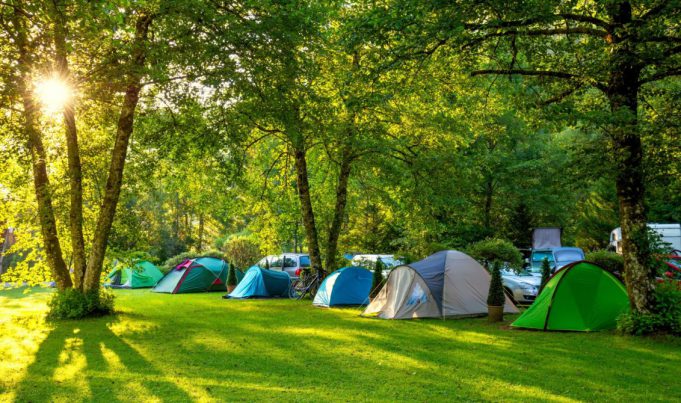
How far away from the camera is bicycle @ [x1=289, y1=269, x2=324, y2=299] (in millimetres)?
18891

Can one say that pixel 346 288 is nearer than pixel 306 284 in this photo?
Yes

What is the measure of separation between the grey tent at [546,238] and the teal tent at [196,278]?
1386 cm

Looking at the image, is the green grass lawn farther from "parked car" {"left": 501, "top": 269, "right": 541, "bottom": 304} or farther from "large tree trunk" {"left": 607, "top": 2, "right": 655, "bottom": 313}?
"parked car" {"left": 501, "top": 269, "right": 541, "bottom": 304}

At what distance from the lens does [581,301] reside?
11.0m

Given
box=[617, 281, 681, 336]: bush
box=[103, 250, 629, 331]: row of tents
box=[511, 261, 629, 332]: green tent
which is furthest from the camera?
box=[103, 250, 629, 331]: row of tents

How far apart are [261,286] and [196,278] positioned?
16.3ft

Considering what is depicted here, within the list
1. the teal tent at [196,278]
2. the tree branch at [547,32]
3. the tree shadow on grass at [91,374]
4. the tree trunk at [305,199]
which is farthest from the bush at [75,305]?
the tree branch at [547,32]

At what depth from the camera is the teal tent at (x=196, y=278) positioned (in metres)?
23.3

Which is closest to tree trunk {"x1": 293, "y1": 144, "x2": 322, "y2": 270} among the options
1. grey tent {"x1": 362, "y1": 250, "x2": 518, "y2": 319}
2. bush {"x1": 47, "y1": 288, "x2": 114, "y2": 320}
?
grey tent {"x1": 362, "y1": 250, "x2": 518, "y2": 319}

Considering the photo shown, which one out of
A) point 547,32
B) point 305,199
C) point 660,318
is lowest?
point 660,318

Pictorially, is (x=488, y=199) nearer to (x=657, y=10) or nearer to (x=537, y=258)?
(x=537, y=258)

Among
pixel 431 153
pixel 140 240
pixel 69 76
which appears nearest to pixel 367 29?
pixel 69 76

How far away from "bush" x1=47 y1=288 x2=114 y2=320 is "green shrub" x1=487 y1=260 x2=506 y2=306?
949 centimetres

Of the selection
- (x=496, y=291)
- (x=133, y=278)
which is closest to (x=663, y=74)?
(x=496, y=291)
